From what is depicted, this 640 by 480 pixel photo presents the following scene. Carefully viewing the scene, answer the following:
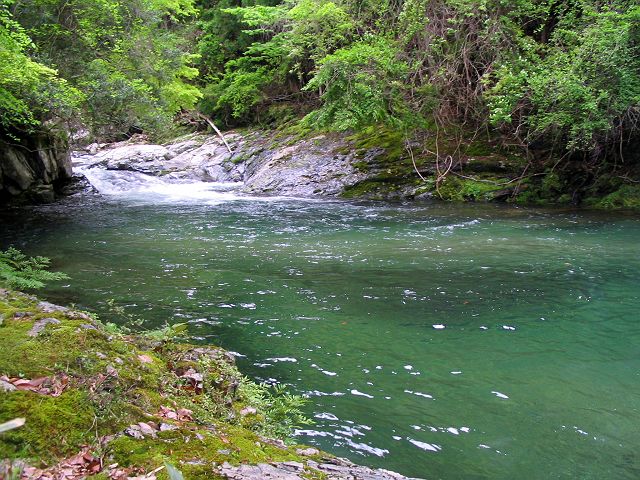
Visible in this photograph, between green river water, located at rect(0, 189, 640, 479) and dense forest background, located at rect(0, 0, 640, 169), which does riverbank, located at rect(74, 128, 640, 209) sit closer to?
dense forest background, located at rect(0, 0, 640, 169)

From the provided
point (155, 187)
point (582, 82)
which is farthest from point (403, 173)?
point (155, 187)

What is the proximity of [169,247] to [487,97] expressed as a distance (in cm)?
950

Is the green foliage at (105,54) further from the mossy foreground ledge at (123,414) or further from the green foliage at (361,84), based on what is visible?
the mossy foreground ledge at (123,414)

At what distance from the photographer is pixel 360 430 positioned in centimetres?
399

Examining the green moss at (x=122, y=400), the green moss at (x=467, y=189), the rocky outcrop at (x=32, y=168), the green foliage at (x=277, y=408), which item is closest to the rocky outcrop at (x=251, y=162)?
the green moss at (x=467, y=189)

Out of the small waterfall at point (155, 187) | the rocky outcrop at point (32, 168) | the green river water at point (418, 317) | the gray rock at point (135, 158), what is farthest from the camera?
the gray rock at point (135, 158)

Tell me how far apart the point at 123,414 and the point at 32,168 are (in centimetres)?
1451

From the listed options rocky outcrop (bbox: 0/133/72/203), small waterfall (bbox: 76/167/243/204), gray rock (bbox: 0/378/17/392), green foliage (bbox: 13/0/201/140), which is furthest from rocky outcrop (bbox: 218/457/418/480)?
small waterfall (bbox: 76/167/243/204)

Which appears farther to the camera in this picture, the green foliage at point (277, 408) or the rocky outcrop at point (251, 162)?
the rocky outcrop at point (251, 162)

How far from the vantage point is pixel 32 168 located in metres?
15.0

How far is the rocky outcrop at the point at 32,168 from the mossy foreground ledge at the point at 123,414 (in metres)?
11.5

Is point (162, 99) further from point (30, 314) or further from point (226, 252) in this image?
point (30, 314)

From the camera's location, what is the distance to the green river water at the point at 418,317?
12.8 feet

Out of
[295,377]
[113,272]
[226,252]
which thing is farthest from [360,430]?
[226,252]
